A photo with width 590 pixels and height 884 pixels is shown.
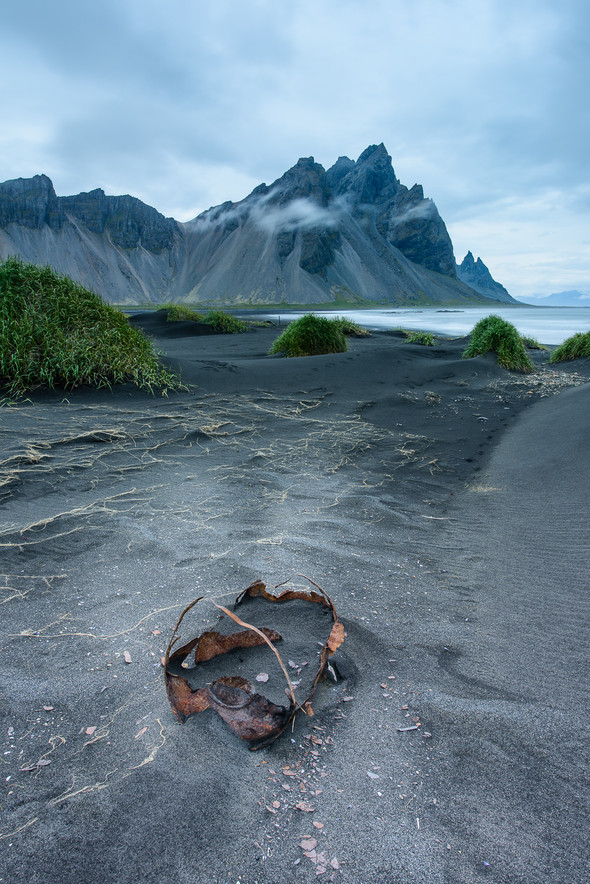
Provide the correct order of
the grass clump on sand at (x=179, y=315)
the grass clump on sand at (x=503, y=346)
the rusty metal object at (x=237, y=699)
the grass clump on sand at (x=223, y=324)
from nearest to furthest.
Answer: the rusty metal object at (x=237, y=699)
the grass clump on sand at (x=503, y=346)
the grass clump on sand at (x=223, y=324)
the grass clump on sand at (x=179, y=315)

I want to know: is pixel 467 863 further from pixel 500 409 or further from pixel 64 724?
pixel 500 409

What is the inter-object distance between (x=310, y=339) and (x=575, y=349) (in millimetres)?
6078

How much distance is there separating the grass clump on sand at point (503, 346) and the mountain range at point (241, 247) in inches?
3565

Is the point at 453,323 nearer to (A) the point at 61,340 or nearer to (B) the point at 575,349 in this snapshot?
(B) the point at 575,349

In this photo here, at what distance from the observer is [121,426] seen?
411cm

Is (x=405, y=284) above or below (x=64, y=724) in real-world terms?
above

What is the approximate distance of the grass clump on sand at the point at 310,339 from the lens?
9.93 m

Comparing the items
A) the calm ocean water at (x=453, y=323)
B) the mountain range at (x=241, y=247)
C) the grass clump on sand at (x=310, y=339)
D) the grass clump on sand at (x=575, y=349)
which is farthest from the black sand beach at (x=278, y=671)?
the mountain range at (x=241, y=247)

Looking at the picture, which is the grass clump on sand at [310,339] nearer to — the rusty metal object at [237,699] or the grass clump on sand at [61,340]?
the grass clump on sand at [61,340]

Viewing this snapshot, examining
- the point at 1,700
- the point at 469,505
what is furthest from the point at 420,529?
the point at 1,700

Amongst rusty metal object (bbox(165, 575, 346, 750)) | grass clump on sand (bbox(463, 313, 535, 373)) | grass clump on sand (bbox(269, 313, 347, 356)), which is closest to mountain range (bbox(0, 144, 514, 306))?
grass clump on sand (bbox(269, 313, 347, 356))

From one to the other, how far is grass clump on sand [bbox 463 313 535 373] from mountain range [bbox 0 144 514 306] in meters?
90.6

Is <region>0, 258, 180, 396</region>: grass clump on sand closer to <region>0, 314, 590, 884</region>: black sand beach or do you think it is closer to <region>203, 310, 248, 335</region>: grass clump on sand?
<region>0, 314, 590, 884</region>: black sand beach

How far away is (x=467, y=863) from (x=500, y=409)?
5.97 m
